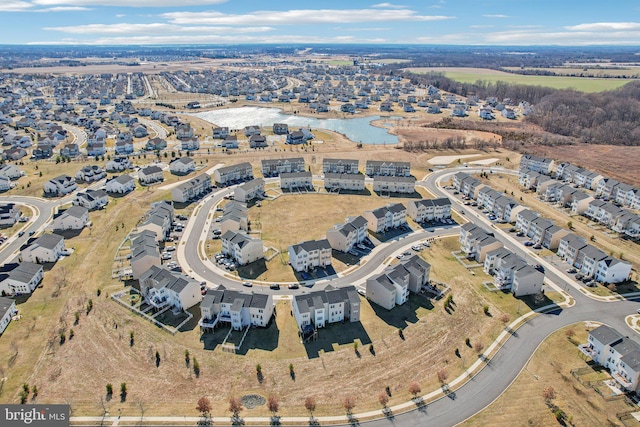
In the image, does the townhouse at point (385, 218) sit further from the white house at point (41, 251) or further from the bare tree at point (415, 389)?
the white house at point (41, 251)

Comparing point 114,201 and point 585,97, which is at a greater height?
point 585,97

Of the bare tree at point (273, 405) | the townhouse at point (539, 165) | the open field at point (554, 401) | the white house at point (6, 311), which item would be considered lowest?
the open field at point (554, 401)

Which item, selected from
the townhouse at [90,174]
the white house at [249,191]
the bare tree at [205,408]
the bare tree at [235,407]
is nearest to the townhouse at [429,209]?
the white house at [249,191]

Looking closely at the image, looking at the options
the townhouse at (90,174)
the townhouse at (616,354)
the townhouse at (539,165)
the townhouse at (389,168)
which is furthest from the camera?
the townhouse at (539,165)

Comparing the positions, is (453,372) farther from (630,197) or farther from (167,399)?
(630,197)

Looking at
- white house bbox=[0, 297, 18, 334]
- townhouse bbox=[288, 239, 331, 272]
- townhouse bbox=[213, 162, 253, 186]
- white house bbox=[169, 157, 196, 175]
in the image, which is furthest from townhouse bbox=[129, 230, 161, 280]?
white house bbox=[169, 157, 196, 175]

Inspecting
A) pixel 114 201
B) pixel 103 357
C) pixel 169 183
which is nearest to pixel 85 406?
pixel 103 357
